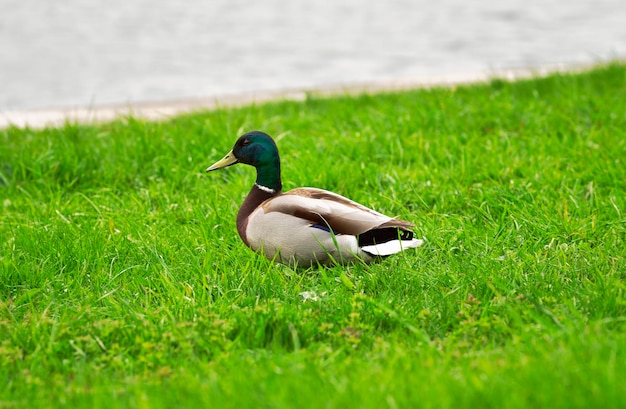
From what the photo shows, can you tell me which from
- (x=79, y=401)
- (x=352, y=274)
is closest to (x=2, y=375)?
(x=79, y=401)

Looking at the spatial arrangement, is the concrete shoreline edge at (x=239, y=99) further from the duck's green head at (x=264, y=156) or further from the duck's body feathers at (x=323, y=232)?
the duck's body feathers at (x=323, y=232)

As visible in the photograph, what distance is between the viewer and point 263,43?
414 inches

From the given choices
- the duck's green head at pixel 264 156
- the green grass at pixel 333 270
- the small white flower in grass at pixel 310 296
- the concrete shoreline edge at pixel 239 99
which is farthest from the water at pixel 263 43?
the small white flower in grass at pixel 310 296

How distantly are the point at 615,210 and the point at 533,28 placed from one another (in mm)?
7257

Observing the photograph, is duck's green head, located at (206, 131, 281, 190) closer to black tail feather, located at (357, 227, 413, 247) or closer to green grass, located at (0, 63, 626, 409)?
green grass, located at (0, 63, 626, 409)

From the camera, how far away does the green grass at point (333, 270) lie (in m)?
2.65

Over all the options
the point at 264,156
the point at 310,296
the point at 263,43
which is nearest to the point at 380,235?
the point at 310,296

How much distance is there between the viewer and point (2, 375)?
9.64ft

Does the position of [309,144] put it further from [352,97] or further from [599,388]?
[599,388]

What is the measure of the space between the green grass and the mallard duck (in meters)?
0.08

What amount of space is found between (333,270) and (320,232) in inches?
6.9

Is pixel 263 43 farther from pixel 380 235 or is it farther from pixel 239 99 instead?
pixel 380 235

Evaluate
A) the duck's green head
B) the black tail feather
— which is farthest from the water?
the black tail feather

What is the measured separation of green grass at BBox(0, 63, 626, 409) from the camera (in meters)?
2.65
